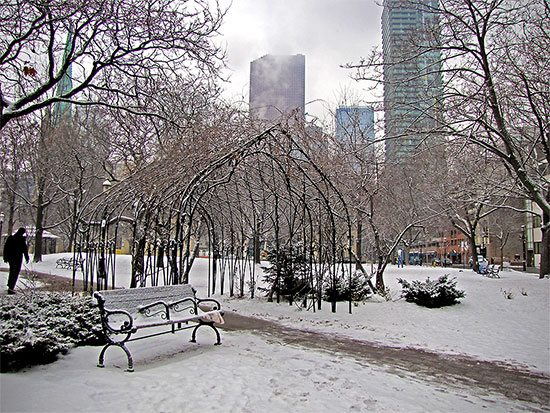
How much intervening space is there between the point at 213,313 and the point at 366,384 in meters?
2.58

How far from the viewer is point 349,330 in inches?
306

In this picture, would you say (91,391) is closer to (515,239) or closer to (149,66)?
(149,66)

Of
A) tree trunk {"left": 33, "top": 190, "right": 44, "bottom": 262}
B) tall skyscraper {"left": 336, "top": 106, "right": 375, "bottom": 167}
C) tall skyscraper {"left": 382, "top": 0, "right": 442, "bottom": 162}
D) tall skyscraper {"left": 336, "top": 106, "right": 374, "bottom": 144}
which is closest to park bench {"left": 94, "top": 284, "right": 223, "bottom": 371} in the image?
tall skyscraper {"left": 382, "top": 0, "right": 442, "bottom": 162}

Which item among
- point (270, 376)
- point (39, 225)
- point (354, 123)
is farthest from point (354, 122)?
point (39, 225)

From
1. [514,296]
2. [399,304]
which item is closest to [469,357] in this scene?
[399,304]

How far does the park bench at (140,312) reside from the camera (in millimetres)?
4676

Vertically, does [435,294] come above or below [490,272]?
above

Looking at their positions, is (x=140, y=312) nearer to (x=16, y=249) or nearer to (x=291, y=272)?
(x=291, y=272)

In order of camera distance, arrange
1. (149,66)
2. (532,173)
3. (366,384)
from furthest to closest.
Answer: (532,173) → (149,66) → (366,384)

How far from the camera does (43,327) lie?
184 inches

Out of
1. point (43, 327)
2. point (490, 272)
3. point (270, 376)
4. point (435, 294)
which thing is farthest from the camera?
point (490, 272)

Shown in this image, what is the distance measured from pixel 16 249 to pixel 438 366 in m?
11.3

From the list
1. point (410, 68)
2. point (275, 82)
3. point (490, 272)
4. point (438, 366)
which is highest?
point (410, 68)

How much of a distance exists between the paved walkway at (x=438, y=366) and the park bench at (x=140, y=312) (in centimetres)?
174
